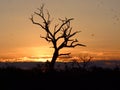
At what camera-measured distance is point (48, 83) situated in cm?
1678

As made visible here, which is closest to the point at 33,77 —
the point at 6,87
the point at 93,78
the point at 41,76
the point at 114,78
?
the point at 41,76

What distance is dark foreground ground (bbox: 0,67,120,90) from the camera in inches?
647

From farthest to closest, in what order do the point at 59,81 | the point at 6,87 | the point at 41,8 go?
the point at 41,8 → the point at 59,81 → the point at 6,87

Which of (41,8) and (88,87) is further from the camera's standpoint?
(41,8)

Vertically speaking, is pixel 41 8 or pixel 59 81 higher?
pixel 41 8

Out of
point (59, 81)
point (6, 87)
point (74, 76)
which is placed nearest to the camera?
point (6, 87)

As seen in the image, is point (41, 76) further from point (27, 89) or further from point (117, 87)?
point (117, 87)

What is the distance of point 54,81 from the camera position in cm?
1712

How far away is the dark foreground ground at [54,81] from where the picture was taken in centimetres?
1644

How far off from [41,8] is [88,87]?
18.1 metres

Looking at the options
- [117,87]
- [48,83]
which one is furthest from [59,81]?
[117,87]

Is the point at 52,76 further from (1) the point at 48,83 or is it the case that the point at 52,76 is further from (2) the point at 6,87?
(2) the point at 6,87

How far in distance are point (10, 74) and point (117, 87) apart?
201 inches

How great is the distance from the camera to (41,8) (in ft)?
112
